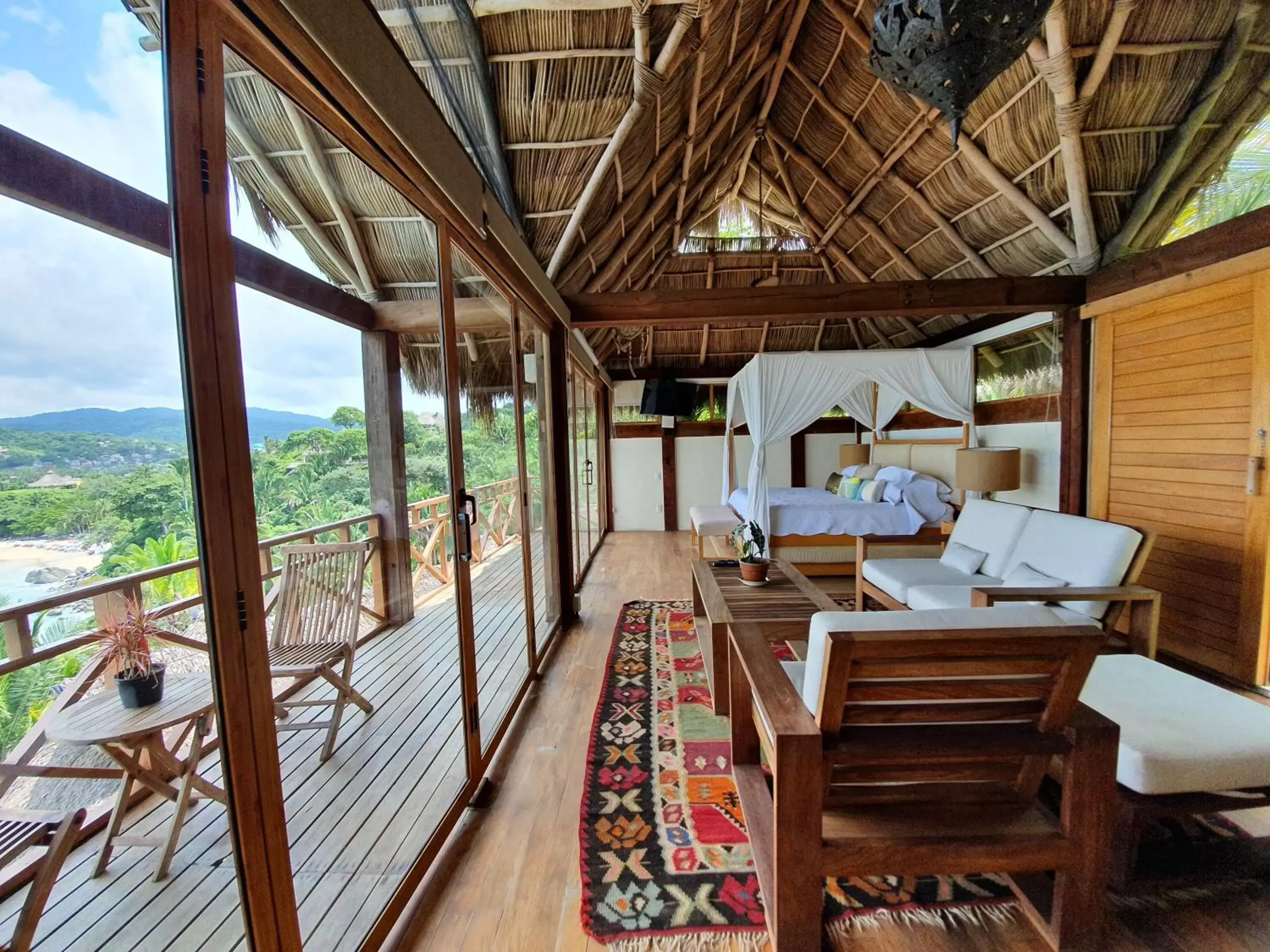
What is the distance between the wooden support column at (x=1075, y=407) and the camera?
11.0 ft

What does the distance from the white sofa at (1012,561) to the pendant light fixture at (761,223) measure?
2.17 meters

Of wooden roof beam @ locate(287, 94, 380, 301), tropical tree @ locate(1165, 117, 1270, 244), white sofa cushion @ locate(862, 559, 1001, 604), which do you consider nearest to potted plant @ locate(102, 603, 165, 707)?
wooden roof beam @ locate(287, 94, 380, 301)

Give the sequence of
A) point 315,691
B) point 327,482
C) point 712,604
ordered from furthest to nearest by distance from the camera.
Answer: point 712,604, point 315,691, point 327,482

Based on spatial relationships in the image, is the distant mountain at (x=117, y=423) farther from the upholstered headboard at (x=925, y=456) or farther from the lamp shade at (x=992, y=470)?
the upholstered headboard at (x=925, y=456)

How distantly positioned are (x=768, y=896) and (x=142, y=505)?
1.54 m

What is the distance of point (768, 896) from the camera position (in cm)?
117

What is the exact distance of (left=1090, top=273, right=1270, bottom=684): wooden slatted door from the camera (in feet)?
7.79

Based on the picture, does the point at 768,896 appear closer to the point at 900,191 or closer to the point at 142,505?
the point at 142,505

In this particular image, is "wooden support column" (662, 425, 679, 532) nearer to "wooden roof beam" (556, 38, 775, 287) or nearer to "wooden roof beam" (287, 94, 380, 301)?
"wooden roof beam" (556, 38, 775, 287)

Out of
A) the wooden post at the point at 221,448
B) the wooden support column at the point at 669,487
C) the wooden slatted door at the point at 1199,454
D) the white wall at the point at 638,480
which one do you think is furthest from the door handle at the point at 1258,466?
the white wall at the point at 638,480

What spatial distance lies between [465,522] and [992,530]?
10.7 ft

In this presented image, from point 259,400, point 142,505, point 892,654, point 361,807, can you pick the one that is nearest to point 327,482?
point 259,400

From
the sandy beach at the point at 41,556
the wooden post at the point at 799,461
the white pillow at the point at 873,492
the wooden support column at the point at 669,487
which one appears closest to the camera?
the sandy beach at the point at 41,556

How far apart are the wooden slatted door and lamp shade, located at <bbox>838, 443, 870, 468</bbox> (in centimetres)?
326
